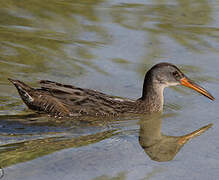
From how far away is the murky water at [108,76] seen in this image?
784cm

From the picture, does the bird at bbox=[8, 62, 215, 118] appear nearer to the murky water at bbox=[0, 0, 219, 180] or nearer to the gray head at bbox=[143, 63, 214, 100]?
the gray head at bbox=[143, 63, 214, 100]

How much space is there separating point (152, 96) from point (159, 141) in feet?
4.87

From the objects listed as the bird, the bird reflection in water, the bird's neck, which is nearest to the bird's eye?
the bird

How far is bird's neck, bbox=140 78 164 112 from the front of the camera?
33.9 ft

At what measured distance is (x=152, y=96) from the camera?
10406 millimetres

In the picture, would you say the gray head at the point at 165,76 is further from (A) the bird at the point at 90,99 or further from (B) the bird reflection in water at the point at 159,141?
(B) the bird reflection in water at the point at 159,141

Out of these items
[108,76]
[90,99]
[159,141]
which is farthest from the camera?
[108,76]

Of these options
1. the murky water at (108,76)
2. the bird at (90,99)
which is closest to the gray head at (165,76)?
the bird at (90,99)

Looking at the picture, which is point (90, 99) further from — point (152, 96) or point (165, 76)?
point (165, 76)

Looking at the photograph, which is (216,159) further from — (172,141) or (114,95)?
(114,95)

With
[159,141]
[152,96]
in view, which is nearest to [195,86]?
[152,96]

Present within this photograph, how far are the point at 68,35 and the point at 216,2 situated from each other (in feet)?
14.7

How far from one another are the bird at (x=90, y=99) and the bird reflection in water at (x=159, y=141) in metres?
0.47

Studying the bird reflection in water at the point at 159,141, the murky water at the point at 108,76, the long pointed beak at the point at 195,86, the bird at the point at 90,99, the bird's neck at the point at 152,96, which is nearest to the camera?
the murky water at the point at 108,76
